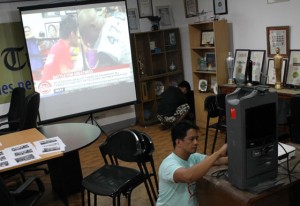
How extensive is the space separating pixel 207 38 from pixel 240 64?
0.77 m

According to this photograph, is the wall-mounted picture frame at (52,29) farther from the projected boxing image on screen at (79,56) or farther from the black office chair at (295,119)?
the black office chair at (295,119)

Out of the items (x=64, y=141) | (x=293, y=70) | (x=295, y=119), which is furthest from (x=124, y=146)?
(x=293, y=70)

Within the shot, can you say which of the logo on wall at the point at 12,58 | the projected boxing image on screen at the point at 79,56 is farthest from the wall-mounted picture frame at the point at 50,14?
the logo on wall at the point at 12,58

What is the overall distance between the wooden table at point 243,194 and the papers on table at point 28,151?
53.5 inches

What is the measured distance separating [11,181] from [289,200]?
340 centimetres

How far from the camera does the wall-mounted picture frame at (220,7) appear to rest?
17.5ft

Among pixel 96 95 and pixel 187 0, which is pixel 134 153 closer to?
pixel 96 95

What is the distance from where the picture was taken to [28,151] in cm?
295

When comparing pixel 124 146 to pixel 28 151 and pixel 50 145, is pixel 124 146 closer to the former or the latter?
pixel 50 145

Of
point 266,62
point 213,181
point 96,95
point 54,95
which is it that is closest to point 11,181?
point 54,95

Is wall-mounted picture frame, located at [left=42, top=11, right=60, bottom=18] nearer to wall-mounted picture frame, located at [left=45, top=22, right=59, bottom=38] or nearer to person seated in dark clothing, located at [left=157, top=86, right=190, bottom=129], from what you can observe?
wall-mounted picture frame, located at [left=45, top=22, right=59, bottom=38]

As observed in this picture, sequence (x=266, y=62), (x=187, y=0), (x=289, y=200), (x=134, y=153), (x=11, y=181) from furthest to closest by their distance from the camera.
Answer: (x=187, y=0), (x=266, y=62), (x=11, y=181), (x=134, y=153), (x=289, y=200)

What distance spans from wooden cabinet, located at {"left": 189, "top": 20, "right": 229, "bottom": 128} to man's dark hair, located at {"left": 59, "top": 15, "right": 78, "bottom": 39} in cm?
185

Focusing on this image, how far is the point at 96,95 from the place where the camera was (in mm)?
5742
